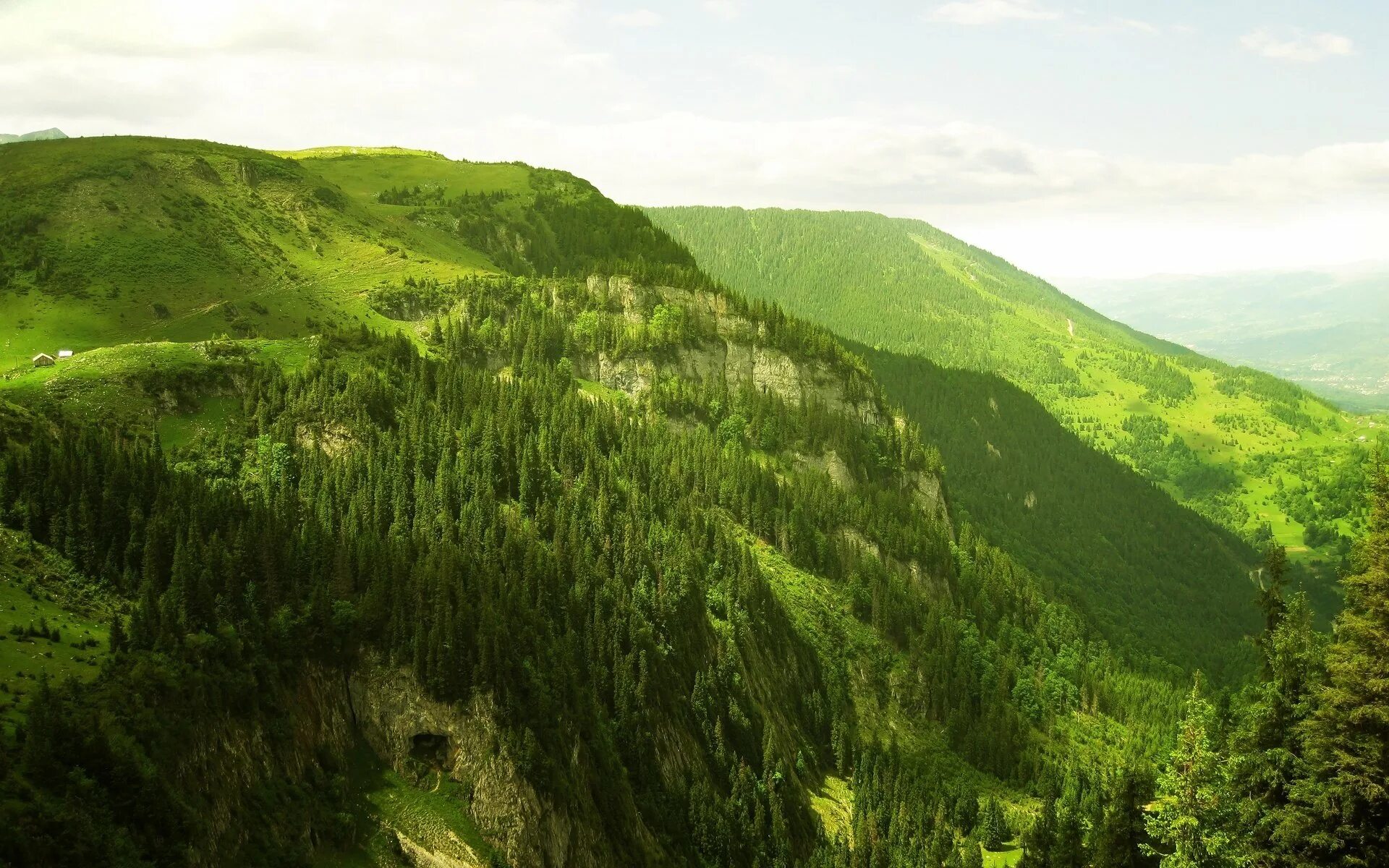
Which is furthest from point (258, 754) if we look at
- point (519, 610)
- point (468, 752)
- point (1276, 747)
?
point (1276, 747)

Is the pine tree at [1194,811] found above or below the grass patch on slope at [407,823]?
above

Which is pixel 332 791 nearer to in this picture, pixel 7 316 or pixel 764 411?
pixel 7 316

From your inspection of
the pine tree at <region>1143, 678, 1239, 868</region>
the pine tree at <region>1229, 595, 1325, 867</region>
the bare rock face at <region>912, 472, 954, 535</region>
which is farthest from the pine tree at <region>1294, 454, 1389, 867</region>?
the bare rock face at <region>912, 472, 954, 535</region>

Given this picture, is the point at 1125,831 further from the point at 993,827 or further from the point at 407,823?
the point at 993,827

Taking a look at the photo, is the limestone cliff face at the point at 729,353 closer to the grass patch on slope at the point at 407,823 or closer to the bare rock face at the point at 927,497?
the bare rock face at the point at 927,497

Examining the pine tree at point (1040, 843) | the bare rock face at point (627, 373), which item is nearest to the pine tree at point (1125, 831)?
the pine tree at point (1040, 843)
